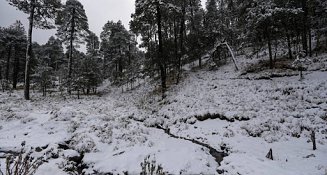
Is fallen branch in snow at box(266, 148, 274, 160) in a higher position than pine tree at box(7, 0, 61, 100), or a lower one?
lower

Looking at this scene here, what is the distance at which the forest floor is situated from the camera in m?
7.74

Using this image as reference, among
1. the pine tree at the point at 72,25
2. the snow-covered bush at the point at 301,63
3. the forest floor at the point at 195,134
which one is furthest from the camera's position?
the pine tree at the point at 72,25

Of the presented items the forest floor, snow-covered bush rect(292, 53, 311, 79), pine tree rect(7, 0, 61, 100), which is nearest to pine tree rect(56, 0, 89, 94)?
pine tree rect(7, 0, 61, 100)

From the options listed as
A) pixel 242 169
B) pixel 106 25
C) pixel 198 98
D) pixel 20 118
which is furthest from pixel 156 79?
pixel 106 25

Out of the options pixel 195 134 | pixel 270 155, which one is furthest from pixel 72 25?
pixel 270 155

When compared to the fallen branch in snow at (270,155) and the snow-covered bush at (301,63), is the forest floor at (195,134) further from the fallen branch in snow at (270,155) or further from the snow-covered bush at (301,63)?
the snow-covered bush at (301,63)

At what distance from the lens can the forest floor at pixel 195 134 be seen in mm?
7739

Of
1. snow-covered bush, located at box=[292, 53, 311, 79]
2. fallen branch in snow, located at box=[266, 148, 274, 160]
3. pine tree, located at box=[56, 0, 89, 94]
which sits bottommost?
fallen branch in snow, located at box=[266, 148, 274, 160]

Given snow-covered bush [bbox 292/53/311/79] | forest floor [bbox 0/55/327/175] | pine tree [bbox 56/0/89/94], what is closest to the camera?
forest floor [bbox 0/55/327/175]

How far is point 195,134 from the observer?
11.5m

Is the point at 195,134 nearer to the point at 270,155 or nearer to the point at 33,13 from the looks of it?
the point at 270,155

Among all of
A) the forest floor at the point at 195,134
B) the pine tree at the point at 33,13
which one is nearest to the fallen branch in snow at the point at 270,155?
the forest floor at the point at 195,134

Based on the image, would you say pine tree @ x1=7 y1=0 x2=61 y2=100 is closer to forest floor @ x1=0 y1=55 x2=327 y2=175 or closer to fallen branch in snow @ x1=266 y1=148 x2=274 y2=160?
forest floor @ x1=0 y1=55 x2=327 y2=175

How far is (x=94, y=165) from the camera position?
26.8ft
